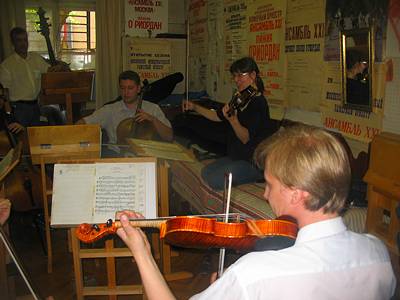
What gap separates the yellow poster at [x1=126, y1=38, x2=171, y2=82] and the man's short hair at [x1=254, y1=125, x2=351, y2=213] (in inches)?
179

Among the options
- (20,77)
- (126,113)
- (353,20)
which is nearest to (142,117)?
(126,113)

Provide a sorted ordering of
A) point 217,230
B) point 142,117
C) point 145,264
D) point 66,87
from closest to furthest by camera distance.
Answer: point 145,264 < point 217,230 < point 142,117 < point 66,87

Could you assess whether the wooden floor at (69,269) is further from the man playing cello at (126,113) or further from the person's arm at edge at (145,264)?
the person's arm at edge at (145,264)

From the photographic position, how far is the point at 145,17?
5.45 meters

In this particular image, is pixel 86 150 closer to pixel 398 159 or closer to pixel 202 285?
pixel 202 285

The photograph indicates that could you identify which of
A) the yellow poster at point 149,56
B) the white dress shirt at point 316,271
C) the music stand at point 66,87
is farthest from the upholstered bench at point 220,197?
the yellow poster at point 149,56

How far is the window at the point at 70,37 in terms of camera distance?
6805 millimetres

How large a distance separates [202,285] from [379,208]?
1.20 metres

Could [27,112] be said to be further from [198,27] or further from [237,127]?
[237,127]

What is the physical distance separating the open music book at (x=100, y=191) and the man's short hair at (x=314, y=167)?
4.03 feet

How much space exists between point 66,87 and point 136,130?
903 millimetres

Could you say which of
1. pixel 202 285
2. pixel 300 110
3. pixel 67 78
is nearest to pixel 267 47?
pixel 300 110

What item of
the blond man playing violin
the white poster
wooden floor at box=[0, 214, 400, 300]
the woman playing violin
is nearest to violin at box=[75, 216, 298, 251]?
the blond man playing violin

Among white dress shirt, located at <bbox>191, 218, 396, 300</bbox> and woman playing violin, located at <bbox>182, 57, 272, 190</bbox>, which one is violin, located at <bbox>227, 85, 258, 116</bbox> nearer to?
woman playing violin, located at <bbox>182, 57, 272, 190</bbox>
